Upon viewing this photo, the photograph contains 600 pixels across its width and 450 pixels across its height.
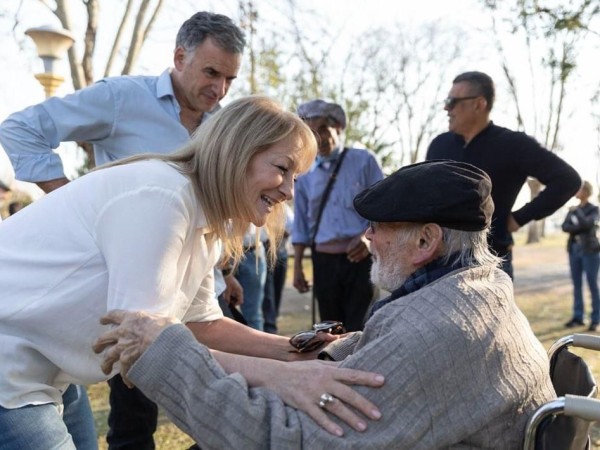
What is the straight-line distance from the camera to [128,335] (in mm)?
1443

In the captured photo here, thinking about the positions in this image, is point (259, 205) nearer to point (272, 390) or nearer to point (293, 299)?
point (272, 390)

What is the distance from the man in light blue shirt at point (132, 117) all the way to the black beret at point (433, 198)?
1.42m

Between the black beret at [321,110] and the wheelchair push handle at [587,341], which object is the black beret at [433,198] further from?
the black beret at [321,110]

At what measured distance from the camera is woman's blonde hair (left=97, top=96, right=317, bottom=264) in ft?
5.71

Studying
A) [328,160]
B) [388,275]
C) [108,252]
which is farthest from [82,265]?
[328,160]

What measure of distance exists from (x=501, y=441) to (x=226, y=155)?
0.99 meters

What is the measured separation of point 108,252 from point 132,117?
1.44 metres

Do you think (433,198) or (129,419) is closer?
(433,198)

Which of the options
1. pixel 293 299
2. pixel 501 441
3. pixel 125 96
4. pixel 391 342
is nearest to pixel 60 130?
pixel 125 96

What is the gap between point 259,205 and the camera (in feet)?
6.23

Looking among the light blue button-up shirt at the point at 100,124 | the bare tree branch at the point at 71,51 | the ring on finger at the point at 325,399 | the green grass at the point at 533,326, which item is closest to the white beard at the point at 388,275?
the ring on finger at the point at 325,399

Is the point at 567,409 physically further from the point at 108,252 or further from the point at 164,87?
the point at 164,87

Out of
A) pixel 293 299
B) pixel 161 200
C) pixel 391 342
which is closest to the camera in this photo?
pixel 391 342

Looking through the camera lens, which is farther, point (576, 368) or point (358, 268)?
point (358, 268)
